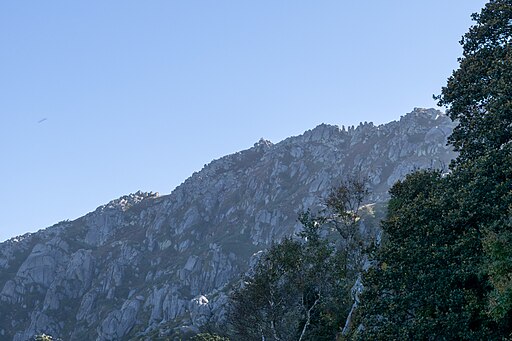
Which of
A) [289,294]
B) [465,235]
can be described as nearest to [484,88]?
[465,235]

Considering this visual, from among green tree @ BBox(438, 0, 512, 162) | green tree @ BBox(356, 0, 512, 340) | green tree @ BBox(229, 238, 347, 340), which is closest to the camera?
green tree @ BBox(356, 0, 512, 340)

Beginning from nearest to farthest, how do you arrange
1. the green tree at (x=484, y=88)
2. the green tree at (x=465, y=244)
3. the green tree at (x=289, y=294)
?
1. the green tree at (x=465, y=244)
2. the green tree at (x=484, y=88)
3. the green tree at (x=289, y=294)

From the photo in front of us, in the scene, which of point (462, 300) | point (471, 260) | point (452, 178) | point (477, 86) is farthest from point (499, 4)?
point (462, 300)

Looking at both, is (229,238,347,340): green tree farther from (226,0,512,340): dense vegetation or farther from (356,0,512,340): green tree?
(356,0,512,340): green tree

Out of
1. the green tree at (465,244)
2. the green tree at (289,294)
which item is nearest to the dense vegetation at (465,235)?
the green tree at (465,244)

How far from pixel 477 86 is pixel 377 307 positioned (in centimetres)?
1728

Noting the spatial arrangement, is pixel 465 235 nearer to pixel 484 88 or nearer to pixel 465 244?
pixel 465 244

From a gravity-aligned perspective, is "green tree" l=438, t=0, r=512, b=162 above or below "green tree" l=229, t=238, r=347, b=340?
above

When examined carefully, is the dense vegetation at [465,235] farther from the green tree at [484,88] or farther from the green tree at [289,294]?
the green tree at [289,294]

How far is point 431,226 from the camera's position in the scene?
30203mm

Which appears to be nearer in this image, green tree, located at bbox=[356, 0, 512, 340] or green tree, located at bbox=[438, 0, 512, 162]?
green tree, located at bbox=[356, 0, 512, 340]

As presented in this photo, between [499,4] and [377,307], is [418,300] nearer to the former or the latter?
[377,307]

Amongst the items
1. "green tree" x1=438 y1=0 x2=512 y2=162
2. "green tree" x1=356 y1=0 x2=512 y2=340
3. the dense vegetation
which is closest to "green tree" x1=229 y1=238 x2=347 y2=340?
the dense vegetation

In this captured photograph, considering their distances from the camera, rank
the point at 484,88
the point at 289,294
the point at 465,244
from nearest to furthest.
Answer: the point at 465,244 < the point at 484,88 < the point at 289,294
